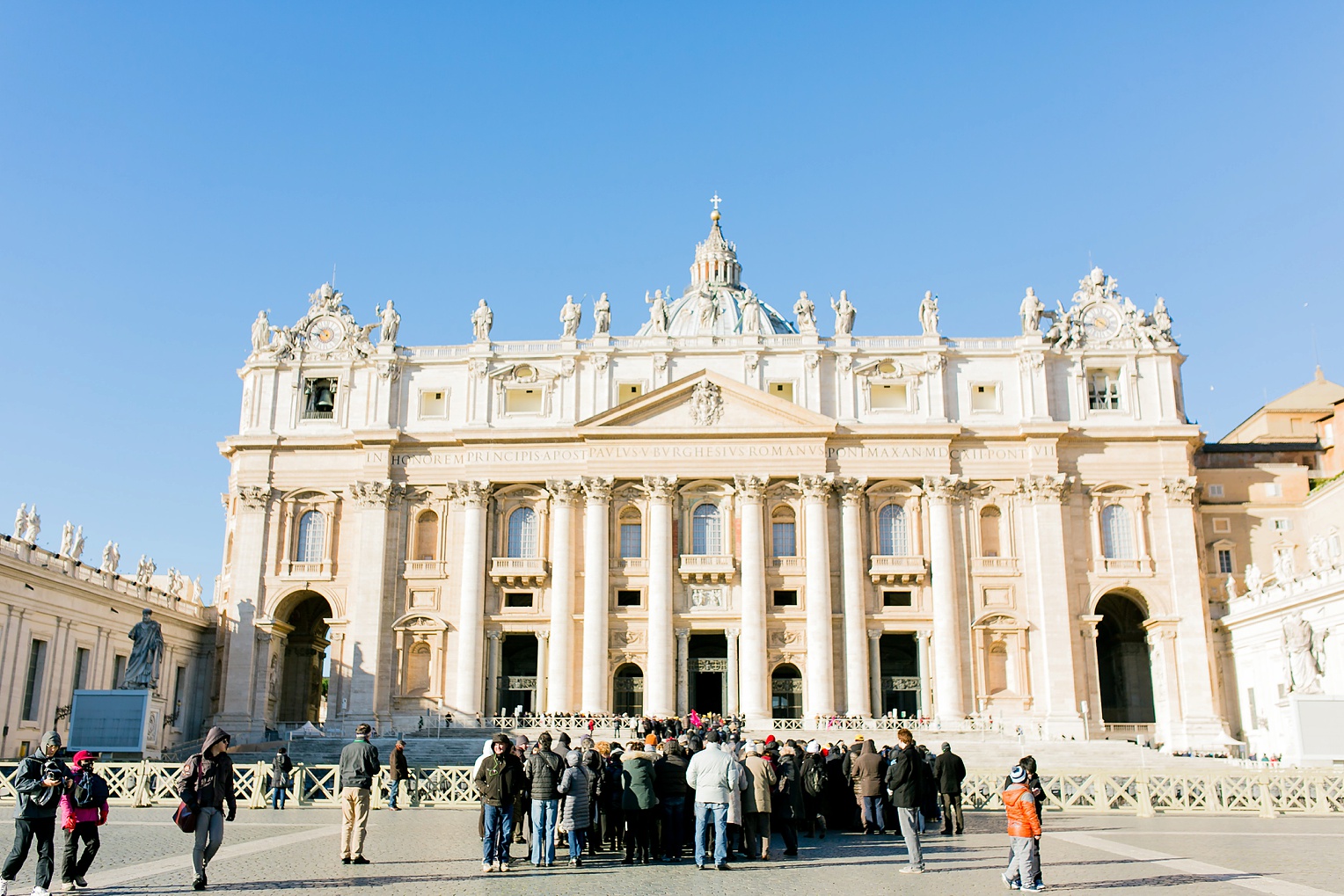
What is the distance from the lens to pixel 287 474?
54844mm

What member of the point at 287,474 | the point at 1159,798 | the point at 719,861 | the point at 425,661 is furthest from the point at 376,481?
the point at 719,861

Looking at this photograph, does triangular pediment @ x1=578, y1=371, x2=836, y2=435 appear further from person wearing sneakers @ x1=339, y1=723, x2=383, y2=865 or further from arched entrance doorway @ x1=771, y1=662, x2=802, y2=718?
person wearing sneakers @ x1=339, y1=723, x2=383, y2=865

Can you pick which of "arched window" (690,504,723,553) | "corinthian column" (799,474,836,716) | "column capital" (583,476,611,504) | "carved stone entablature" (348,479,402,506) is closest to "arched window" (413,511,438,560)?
"carved stone entablature" (348,479,402,506)

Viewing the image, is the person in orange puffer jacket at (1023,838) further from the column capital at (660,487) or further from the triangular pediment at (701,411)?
the triangular pediment at (701,411)

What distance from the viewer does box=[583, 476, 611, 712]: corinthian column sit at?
50.6 metres

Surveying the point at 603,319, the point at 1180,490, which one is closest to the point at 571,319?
the point at 603,319

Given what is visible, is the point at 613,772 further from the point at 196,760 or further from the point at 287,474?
the point at 287,474

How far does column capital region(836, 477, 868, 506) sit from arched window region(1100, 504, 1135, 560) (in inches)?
409

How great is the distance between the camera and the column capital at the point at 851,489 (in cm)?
5231

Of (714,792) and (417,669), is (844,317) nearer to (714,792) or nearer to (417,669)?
(417,669)

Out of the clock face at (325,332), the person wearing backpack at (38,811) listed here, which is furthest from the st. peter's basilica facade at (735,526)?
the person wearing backpack at (38,811)

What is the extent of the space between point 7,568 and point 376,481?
1775 centimetres

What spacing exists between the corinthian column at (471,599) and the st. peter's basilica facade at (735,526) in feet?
0.38

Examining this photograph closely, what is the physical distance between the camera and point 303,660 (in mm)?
58219
